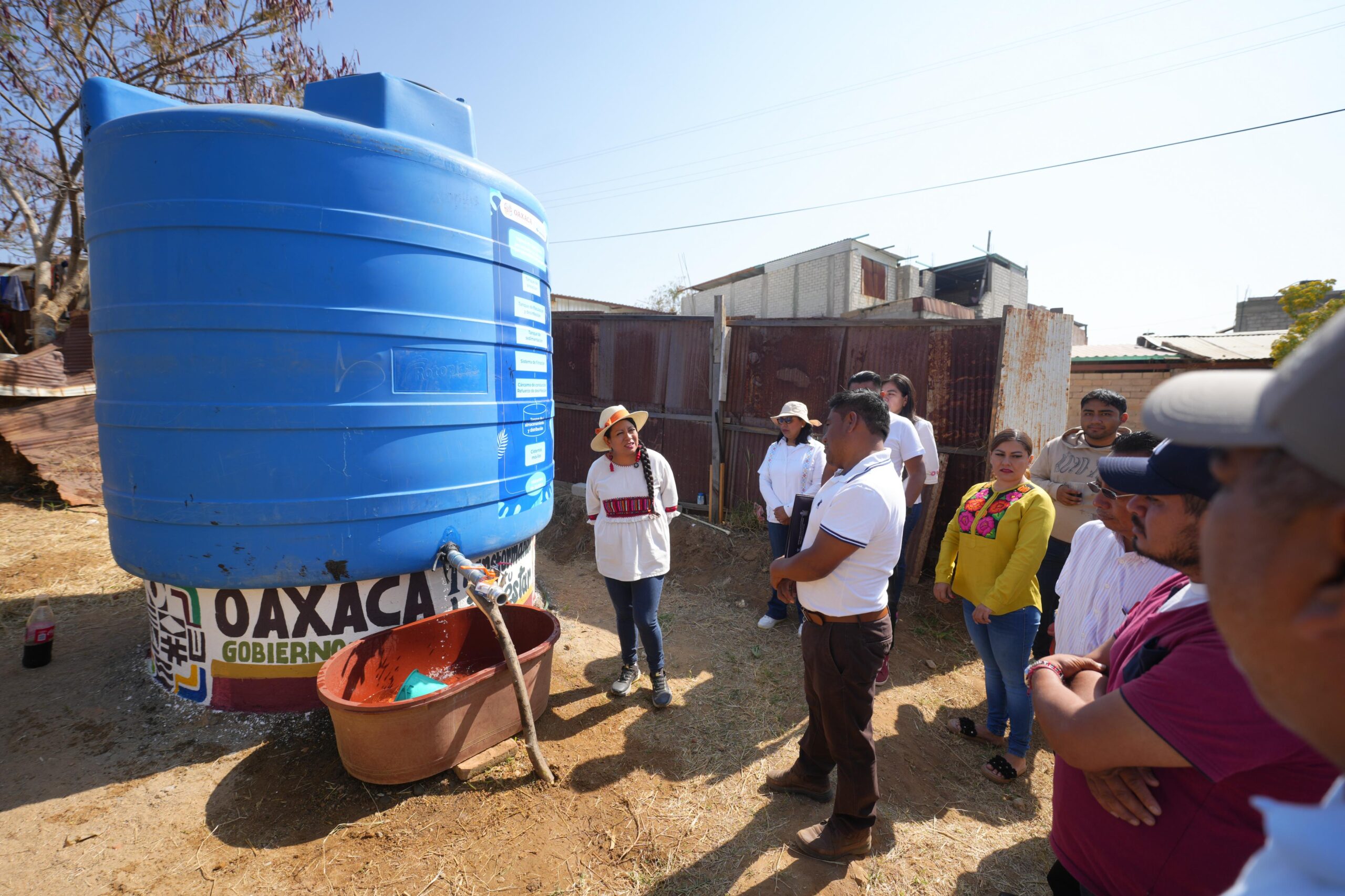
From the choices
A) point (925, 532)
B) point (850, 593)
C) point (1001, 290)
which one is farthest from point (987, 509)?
point (1001, 290)

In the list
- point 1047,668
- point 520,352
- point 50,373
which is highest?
point 520,352

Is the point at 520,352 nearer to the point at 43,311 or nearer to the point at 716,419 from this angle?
the point at 716,419

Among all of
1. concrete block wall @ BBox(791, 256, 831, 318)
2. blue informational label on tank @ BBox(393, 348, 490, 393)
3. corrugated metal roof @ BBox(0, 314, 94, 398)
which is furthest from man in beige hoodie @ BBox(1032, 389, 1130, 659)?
concrete block wall @ BBox(791, 256, 831, 318)

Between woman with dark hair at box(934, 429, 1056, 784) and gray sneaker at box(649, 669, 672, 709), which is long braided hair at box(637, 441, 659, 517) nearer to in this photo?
gray sneaker at box(649, 669, 672, 709)

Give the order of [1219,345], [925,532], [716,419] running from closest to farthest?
[925,532], [716,419], [1219,345]

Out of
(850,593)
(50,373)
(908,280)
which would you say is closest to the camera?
(850,593)

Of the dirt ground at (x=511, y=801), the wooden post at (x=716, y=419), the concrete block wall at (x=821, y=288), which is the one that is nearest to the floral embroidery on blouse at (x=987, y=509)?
the dirt ground at (x=511, y=801)

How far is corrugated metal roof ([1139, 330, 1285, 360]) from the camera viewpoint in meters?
11.8

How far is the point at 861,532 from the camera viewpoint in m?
2.38

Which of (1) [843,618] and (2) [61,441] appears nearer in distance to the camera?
(1) [843,618]

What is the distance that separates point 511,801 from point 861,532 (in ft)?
7.12

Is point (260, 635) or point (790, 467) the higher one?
point (790, 467)

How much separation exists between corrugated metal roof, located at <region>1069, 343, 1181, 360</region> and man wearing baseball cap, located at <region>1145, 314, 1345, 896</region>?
12524 mm

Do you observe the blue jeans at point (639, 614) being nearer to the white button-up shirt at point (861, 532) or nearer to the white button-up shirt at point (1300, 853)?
the white button-up shirt at point (861, 532)
